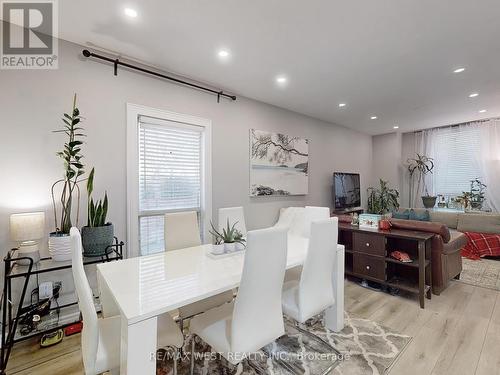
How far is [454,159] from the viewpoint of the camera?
588 centimetres

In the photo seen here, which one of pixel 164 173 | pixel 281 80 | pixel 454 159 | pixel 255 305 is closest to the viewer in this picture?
pixel 255 305

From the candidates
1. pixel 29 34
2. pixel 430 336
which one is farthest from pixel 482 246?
pixel 29 34

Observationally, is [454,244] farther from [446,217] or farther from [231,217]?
[231,217]

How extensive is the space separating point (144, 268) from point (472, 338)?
2.80 meters

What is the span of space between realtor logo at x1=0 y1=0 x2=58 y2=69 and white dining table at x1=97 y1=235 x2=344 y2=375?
6.60 feet

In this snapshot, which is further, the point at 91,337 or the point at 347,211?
the point at 347,211

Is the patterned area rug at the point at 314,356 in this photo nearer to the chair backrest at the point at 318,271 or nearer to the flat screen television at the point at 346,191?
the chair backrest at the point at 318,271

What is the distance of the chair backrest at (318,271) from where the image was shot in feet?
5.63

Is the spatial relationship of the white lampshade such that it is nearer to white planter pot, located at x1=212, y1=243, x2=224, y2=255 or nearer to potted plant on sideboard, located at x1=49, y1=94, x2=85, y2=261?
potted plant on sideboard, located at x1=49, y1=94, x2=85, y2=261

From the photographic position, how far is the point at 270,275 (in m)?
1.42

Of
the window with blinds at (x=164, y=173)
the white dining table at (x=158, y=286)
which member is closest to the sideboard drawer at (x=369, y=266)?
the white dining table at (x=158, y=286)

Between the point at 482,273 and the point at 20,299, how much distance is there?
221 inches

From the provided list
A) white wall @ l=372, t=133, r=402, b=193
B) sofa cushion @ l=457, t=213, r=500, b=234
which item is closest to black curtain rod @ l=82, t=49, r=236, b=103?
white wall @ l=372, t=133, r=402, b=193

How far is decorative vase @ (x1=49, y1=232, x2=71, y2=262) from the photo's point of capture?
2.06 meters
